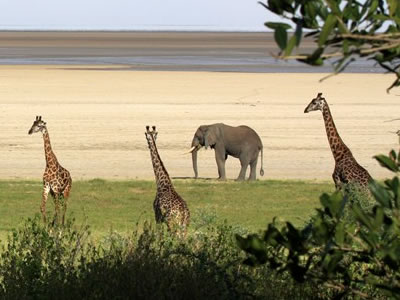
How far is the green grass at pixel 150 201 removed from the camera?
1513cm

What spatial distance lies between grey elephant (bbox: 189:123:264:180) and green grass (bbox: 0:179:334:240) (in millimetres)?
3314

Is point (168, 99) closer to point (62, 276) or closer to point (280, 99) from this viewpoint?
point (280, 99)

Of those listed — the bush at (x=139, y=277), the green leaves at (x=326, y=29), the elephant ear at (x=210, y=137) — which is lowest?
the bush at (x=139, y=277)

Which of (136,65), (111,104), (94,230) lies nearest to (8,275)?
(94,230)

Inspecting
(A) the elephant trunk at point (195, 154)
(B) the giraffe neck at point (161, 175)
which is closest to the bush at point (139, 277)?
(B) the giraffe neck at point (161, 175)

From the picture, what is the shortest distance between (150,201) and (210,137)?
715 cm

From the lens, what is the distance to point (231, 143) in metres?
24.7

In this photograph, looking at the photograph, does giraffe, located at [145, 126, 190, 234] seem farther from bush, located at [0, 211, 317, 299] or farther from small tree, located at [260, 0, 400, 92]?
small tree, located at [260, 0, 400, 92]

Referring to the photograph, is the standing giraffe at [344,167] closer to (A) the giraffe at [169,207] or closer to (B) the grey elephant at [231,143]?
(A) the giraffe at [169,207]

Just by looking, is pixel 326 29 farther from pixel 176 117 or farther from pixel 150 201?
pixel 176 117

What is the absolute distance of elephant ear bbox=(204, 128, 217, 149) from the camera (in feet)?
78.4

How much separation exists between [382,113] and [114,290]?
28460 mm

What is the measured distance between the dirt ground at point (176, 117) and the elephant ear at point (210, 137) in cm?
61

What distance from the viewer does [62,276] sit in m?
7.33
